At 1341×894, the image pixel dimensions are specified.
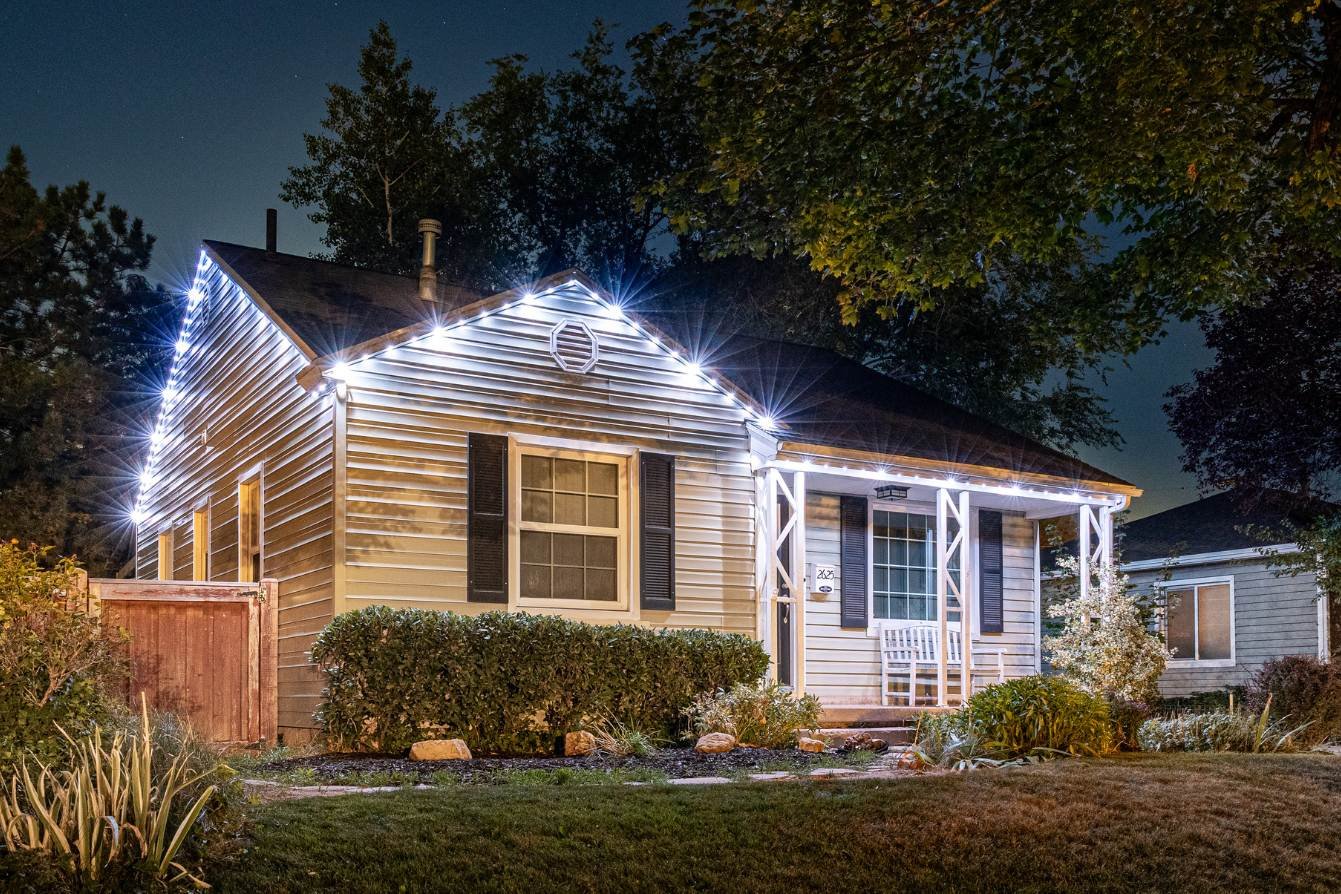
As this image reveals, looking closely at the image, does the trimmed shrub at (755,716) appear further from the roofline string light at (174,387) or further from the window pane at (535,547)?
the roofline string light at (174,387)

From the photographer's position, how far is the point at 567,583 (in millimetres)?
12859

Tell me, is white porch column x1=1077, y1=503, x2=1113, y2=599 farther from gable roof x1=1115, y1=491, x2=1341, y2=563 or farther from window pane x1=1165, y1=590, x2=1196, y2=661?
window pane x1=1165, y1=590, x2=1196, y2=661

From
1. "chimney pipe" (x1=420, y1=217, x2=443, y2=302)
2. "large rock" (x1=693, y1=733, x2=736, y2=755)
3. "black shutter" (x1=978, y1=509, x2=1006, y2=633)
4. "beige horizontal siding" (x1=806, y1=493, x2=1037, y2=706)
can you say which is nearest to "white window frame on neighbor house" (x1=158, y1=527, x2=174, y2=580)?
"chimney pipe" (x1=420, y1=217, x2=443, y2=302)

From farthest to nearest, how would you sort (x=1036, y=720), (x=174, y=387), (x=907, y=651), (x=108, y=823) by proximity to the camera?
(x=174, y=387) → (x=907, y=651) → (x=1036, y=720) → (x=108, y=823)

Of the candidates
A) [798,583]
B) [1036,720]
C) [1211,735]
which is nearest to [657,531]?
[798,583]

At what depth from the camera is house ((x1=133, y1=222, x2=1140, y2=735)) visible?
12.0 metres

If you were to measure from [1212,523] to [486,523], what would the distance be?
16.4 m

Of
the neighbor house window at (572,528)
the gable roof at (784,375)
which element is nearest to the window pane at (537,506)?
the neighbor house window at (572,528)

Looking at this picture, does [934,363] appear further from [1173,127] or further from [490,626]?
[490,626]

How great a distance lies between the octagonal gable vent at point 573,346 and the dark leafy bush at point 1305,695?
25.8ft

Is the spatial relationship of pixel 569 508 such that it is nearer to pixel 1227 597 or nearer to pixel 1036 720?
pixel 1036 720

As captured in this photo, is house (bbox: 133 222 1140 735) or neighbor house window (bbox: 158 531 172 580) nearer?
house (bbox: 133 222 1140 735)

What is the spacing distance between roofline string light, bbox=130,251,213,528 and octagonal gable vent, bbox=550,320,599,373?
5294 millimetres

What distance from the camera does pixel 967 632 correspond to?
14.8 m
